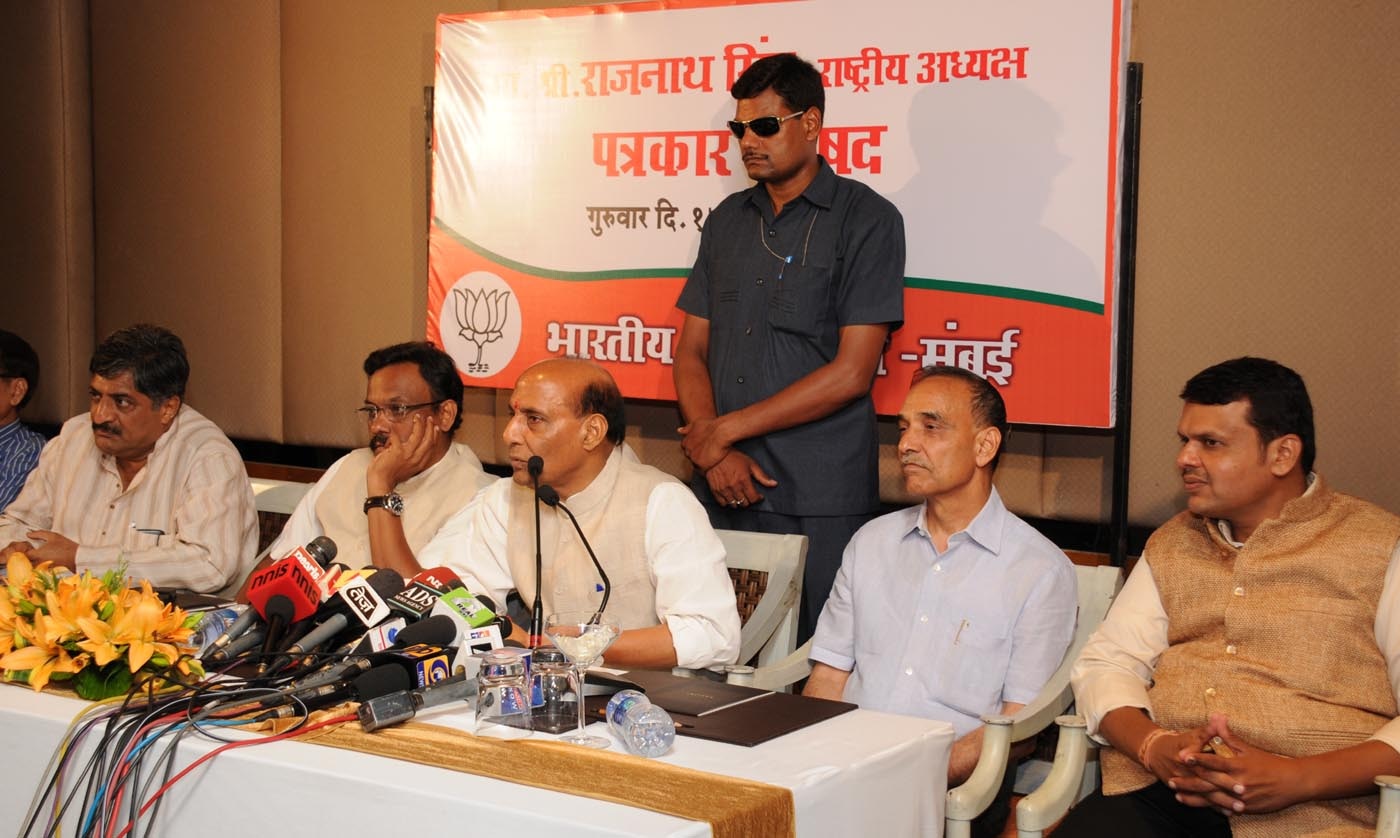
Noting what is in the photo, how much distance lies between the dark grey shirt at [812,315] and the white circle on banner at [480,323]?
103 cm

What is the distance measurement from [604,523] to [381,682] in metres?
0.99

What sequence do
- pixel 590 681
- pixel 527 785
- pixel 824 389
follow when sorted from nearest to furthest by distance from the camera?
pixel 527 785 < pixel 590 681 < pixel 824 389

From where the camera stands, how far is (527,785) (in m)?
1.76

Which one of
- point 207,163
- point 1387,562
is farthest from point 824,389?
point 207,163

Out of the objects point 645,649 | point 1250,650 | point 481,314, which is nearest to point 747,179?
point 481,314

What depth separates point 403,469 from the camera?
3.72 meters

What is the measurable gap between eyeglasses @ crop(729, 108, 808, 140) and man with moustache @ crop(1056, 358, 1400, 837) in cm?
139

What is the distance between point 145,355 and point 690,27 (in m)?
1.88

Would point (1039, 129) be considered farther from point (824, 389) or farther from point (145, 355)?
point (145, 355)

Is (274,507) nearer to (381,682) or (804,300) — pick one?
(804,300)

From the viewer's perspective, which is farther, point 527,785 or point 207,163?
point 207,163

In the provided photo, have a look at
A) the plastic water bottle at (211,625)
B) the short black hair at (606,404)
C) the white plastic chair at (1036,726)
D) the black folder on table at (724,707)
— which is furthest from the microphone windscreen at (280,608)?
the white plastic chair at (1036,726)

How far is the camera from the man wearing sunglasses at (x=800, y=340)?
3.65 meters

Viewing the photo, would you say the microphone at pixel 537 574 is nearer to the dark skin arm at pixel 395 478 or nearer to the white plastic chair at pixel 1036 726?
the dark skin arm at pixel 395 478
